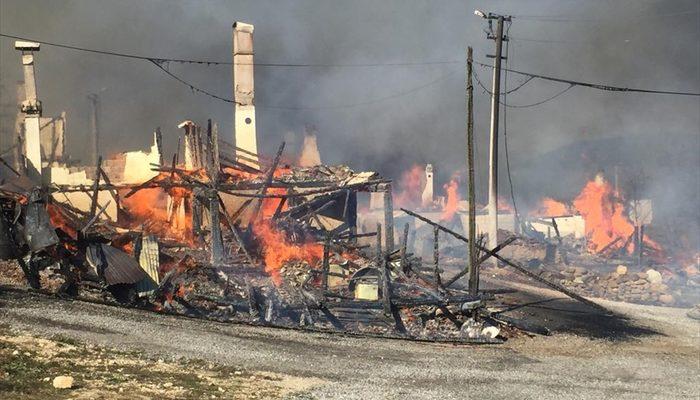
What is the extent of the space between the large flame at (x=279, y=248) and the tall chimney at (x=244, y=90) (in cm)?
672

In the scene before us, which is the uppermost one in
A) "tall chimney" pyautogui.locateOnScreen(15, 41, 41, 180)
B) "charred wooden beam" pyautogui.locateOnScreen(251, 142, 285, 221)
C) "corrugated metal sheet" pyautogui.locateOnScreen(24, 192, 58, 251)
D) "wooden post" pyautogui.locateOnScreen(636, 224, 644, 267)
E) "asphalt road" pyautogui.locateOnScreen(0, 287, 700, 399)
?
"tall chimney" pyautogui.locateOnScreen(15, 41, 41, 180)

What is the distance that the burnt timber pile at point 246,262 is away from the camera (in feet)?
49.3

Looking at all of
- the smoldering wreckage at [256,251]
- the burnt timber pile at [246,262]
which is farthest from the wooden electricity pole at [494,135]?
the burnt timber pile at [246,262]

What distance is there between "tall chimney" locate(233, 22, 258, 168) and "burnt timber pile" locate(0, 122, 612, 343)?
12.9ft

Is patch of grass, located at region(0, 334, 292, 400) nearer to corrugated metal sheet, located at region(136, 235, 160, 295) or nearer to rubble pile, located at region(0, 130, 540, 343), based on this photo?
rubble pile, located at region(0, 130, 540, 343)

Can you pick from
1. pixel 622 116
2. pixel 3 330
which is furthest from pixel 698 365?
pixel 622 116

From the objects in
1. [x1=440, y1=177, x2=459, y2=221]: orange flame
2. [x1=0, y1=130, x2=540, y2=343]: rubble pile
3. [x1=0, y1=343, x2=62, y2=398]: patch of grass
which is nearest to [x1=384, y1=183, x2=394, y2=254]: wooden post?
[x1=0, y1=130, x2=540, y2=343]: rubble pile

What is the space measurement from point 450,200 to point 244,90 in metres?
19.2

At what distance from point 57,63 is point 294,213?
986 inches

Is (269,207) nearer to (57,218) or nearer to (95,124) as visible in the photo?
(57,218)

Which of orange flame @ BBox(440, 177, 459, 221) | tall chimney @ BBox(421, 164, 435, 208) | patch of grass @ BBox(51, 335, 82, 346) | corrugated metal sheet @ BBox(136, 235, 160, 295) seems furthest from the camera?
tall chimney @ BBox(421, 164, 435, 208)

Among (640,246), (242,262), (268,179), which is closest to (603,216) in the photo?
(640,246)

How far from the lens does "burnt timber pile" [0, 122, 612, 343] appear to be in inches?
592

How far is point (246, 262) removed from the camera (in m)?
19.0
